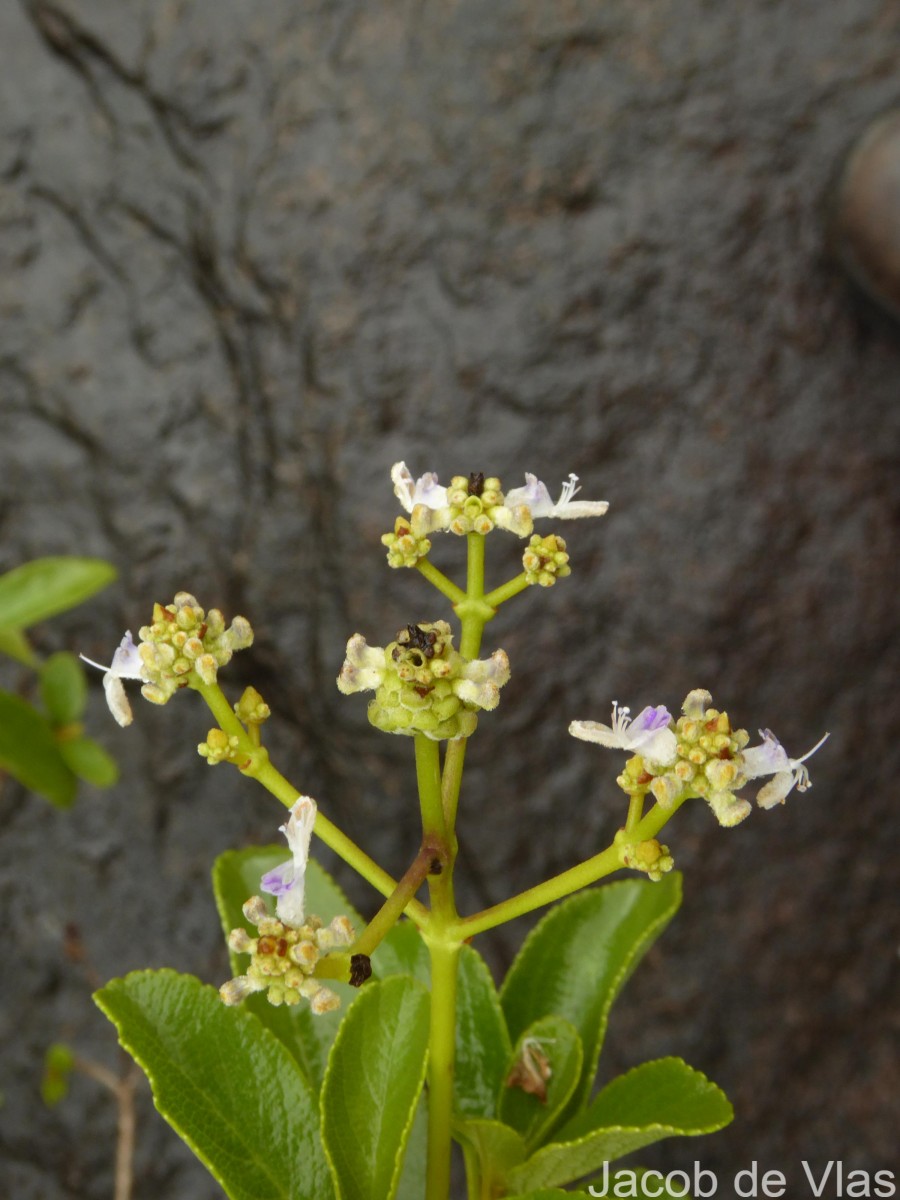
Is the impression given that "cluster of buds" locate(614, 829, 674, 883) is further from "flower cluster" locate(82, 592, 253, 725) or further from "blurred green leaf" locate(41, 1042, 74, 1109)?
"blurred green leaf" locate(41, 1042, 74, 1109)

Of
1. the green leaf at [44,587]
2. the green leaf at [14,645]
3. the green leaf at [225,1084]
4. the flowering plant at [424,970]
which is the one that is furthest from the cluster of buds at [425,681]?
the green leaf at [14,645]

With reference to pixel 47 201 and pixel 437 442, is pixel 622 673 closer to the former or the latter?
pixel 437 442

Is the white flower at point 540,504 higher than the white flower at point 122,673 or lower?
higher

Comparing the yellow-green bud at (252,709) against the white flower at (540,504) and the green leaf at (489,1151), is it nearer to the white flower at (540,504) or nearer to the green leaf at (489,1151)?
the white flower at (540,504)

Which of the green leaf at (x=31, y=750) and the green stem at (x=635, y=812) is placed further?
the green leaf at (x=31, y=750)

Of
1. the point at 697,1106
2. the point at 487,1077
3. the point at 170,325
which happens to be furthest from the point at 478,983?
the point at 170,325

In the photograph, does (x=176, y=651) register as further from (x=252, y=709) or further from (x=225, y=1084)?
(x=225, y=1084)
